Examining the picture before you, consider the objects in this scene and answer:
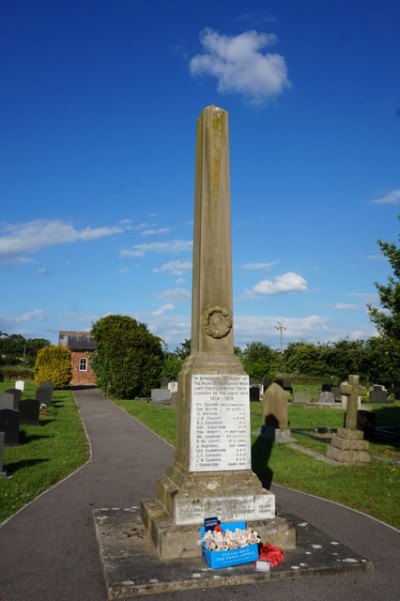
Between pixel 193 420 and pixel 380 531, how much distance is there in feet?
10.8

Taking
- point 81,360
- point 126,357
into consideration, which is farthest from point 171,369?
point 81,360

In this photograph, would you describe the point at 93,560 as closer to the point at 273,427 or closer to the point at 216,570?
the point at 216,570

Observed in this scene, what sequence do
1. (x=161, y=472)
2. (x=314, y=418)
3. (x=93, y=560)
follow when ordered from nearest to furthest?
(x=93, y=560) → (x=161, y=472) → (x=314, y=418)

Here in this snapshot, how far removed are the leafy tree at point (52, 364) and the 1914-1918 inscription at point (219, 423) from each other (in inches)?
1369

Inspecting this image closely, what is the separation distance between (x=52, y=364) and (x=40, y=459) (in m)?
28.4

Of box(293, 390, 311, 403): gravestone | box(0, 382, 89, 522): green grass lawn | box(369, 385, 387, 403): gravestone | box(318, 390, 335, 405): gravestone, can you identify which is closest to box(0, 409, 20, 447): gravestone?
box(0, 382, 89, 522): green grass lawn

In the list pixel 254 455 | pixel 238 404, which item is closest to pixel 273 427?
pixel 254 455

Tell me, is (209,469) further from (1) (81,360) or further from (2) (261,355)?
(2) (261,355)

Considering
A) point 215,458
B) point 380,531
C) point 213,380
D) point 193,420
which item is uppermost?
point 213,380

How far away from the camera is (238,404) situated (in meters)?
6.54

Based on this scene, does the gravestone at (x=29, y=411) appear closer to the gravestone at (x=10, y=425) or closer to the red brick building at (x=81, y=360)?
the gravestone at (x=10, y=425)

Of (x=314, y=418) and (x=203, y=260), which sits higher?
(x=203, y=260)

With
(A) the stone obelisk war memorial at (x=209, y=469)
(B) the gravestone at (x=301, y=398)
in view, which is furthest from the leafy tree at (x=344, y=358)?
Answer: (A) the stone obelisk war memorial at (x=209, y=469)

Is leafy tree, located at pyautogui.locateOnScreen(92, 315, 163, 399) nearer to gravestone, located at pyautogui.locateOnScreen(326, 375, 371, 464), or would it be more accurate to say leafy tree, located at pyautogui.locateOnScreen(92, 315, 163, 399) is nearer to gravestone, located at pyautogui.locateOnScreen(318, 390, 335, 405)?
gravestone, located at pyautogui.locateOnScreen(318, 390, 335, 405)
